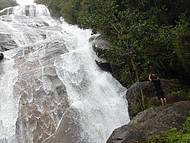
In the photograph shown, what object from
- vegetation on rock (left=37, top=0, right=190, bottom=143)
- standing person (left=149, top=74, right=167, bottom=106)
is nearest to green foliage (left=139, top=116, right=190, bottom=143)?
standing person (left=149, top=74, right=167, bottom=106)

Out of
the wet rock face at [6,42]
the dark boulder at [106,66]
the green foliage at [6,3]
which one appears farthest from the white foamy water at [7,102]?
the green foliage at [6,3]

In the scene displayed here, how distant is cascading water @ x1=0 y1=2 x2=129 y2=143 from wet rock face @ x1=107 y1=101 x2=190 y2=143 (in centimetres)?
382

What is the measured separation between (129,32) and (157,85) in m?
A: 4.12

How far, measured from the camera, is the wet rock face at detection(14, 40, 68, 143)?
2095cm

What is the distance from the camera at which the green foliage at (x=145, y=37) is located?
68.6 ft

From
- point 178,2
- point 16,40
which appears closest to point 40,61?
point 16,40

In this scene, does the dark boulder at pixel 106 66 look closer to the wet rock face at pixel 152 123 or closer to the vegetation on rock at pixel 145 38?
the vegetation on rock at pixel 145 38

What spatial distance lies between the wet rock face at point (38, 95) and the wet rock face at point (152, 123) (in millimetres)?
5763

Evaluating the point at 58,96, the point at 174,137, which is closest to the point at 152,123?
the point at 174,137

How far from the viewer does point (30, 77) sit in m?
24.5

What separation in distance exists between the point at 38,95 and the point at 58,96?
47.4 inches

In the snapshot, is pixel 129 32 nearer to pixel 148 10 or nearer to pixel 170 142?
pixel 148 10

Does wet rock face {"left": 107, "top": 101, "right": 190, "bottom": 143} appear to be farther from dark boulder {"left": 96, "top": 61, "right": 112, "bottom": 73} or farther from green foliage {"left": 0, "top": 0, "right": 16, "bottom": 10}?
green foliage {"left": 0, "top": 0, "right": 16, "bottom": 10}

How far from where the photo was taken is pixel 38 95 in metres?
23.0
